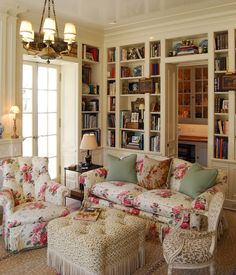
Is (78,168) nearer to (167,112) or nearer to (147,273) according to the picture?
(167,112)

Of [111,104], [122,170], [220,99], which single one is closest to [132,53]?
[111,104]

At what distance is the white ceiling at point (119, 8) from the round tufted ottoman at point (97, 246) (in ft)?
10.2

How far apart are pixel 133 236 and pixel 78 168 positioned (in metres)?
2.35

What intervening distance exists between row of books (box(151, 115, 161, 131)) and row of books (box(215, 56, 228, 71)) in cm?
136

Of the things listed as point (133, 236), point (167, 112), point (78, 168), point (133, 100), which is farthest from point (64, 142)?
point (133, 236)

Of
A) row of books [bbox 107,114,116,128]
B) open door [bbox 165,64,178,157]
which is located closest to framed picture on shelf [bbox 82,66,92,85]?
row of books [bbox 107,114,116,128]

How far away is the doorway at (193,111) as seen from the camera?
717cm

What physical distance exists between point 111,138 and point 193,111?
2196mm

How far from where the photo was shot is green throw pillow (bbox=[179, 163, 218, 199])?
379 centimetres

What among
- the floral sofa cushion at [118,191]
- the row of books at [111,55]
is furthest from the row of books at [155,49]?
the floral sofa cushion at [118,191]

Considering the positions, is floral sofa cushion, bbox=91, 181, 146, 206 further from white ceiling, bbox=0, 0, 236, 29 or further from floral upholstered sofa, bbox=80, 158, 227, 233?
white ceiling, bbox=0, 0, 236, 29

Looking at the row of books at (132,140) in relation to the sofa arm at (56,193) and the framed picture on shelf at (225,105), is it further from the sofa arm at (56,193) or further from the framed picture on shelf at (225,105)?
the sofa arm at (56,193)

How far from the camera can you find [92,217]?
326 centimetres

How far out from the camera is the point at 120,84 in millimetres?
6293
